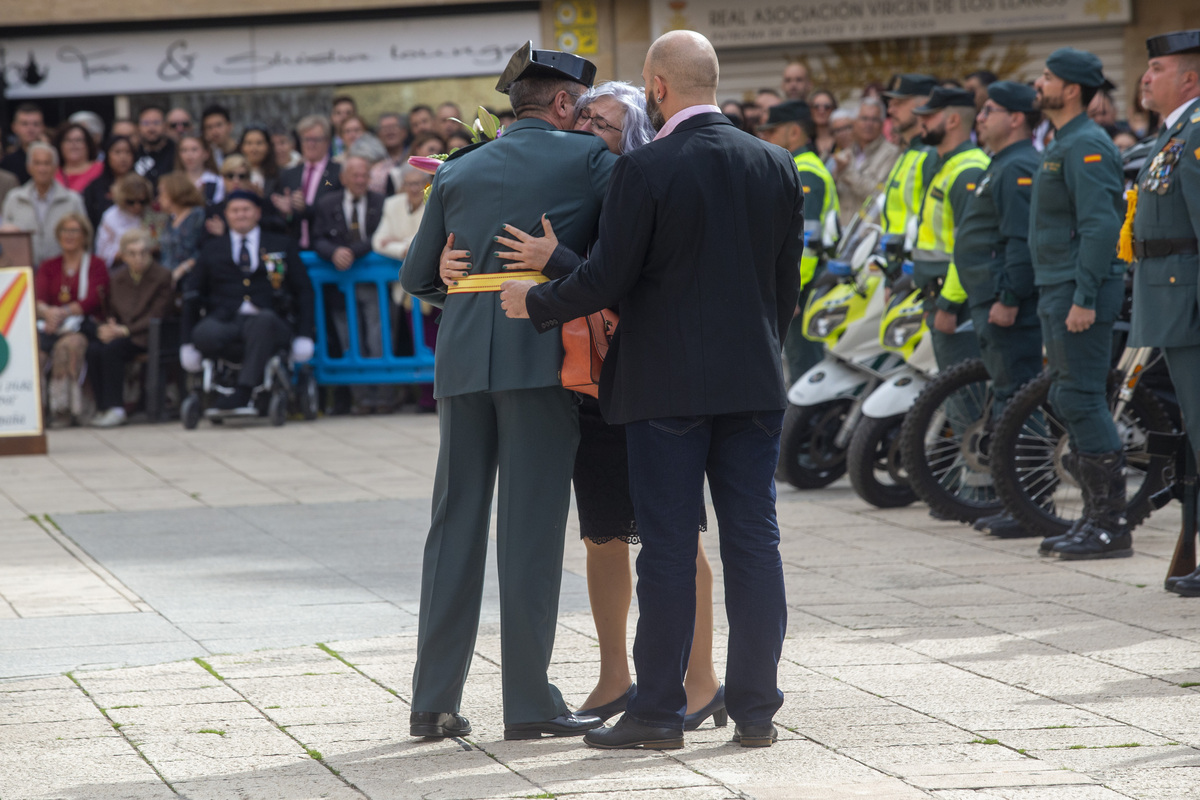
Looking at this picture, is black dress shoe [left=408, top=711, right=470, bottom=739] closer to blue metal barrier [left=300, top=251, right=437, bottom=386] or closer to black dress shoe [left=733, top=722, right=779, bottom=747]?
black dress shoe [left=733, top=722, right=779, bottom=747]

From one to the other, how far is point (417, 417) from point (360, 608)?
287 inches

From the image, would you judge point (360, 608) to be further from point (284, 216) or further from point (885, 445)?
point (284, 216)

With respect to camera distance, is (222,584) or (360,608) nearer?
(360,608)

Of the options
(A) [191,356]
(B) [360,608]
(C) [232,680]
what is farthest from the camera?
(A) [191,356]

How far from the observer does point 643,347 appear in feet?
14.2

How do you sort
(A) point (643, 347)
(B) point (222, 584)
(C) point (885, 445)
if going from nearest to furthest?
(A) point (643, 347)
(B) point (222, 584)
(C) point (885, 445)

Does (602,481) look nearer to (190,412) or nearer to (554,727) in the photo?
(554,727)

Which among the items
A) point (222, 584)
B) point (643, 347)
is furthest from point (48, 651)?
point (643, 347)

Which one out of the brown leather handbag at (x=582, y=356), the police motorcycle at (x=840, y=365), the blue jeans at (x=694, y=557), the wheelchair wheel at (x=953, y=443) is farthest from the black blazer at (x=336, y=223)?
the blue jeans at (x=694, y=557)

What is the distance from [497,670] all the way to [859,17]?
1578 cm

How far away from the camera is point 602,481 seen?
469 cm

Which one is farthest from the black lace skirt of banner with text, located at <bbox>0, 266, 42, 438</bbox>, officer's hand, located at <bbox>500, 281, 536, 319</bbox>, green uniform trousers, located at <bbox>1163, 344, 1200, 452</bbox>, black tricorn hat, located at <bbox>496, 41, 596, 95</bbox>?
banner with text, located at <bbox>0, 266, 42, 438</bbox>

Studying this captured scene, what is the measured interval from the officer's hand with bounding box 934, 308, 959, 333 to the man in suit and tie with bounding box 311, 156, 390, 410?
21.0 ft

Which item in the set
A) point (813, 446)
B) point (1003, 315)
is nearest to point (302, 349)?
point (813, 446)
